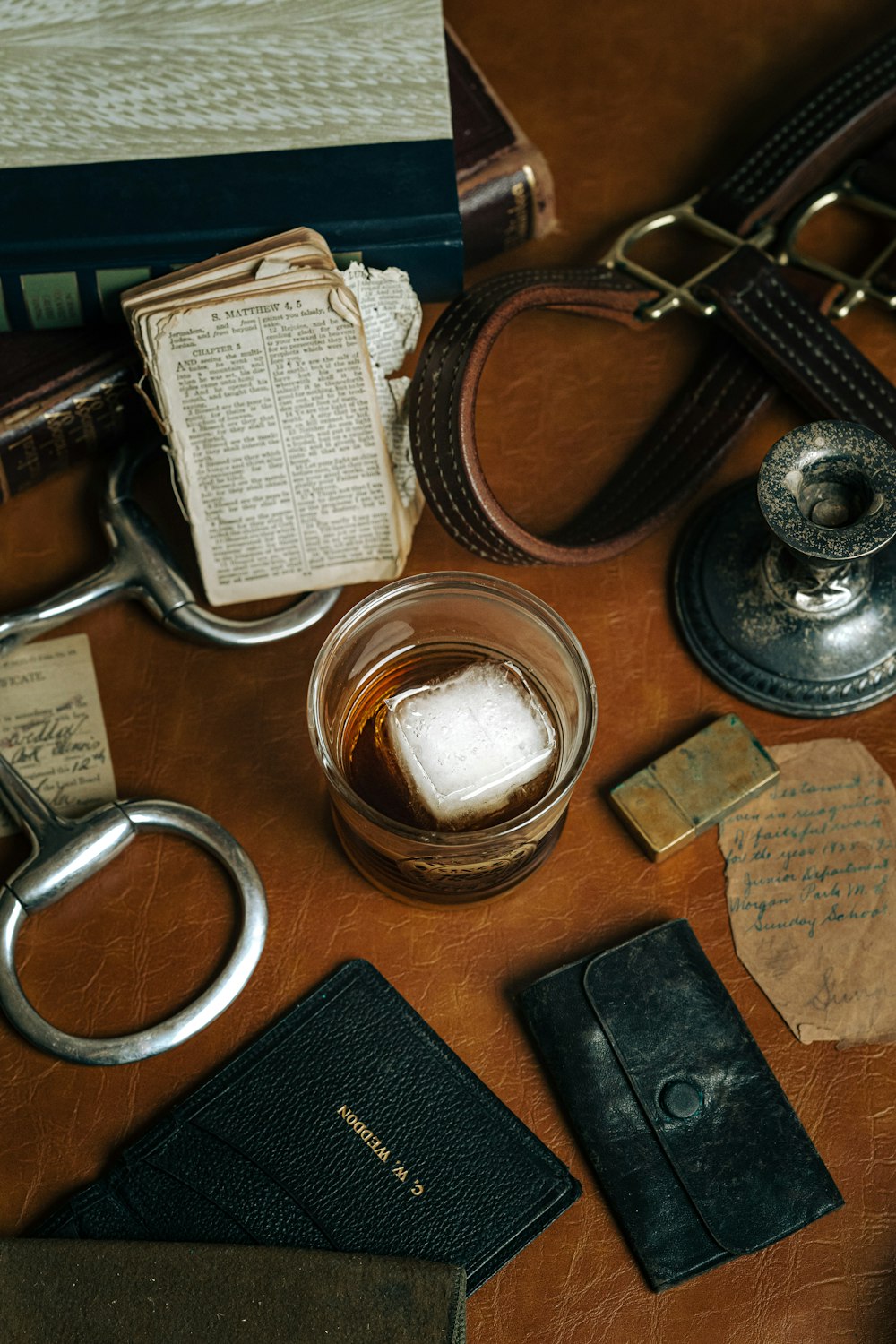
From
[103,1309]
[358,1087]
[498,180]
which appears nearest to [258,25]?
[498,180]

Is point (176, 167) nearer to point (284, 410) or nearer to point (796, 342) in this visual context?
point (284, 410)

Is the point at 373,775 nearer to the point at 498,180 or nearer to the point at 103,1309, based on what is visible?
the point at 103,1309

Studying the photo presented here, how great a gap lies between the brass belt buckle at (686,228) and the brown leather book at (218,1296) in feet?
3.01

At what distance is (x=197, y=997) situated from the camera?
1046 mm

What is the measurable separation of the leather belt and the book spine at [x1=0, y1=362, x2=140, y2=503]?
289mm

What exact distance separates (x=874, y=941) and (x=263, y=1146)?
559mm

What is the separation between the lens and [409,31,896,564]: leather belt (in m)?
1.11

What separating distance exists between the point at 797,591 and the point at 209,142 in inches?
27.9

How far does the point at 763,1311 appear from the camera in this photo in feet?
3.22

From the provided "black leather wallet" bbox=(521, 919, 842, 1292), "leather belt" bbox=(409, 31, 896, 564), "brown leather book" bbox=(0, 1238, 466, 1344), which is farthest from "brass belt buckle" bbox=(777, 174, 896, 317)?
"brown leather book" bbox=(0, 1238, 466, 1344)

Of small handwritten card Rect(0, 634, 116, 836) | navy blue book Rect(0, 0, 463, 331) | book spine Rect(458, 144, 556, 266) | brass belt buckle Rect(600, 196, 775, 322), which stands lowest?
small handwritten card Rect(0, 634, 116, 836)

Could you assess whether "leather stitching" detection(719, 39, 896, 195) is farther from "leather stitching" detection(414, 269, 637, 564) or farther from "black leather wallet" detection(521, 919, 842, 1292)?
"black leather wallet" detection(521, 919, 842, 1292)

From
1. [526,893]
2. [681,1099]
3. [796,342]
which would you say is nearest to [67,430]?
[526,893]

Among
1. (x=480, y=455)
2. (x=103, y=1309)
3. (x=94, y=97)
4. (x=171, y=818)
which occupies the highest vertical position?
(x=94, y=97)
